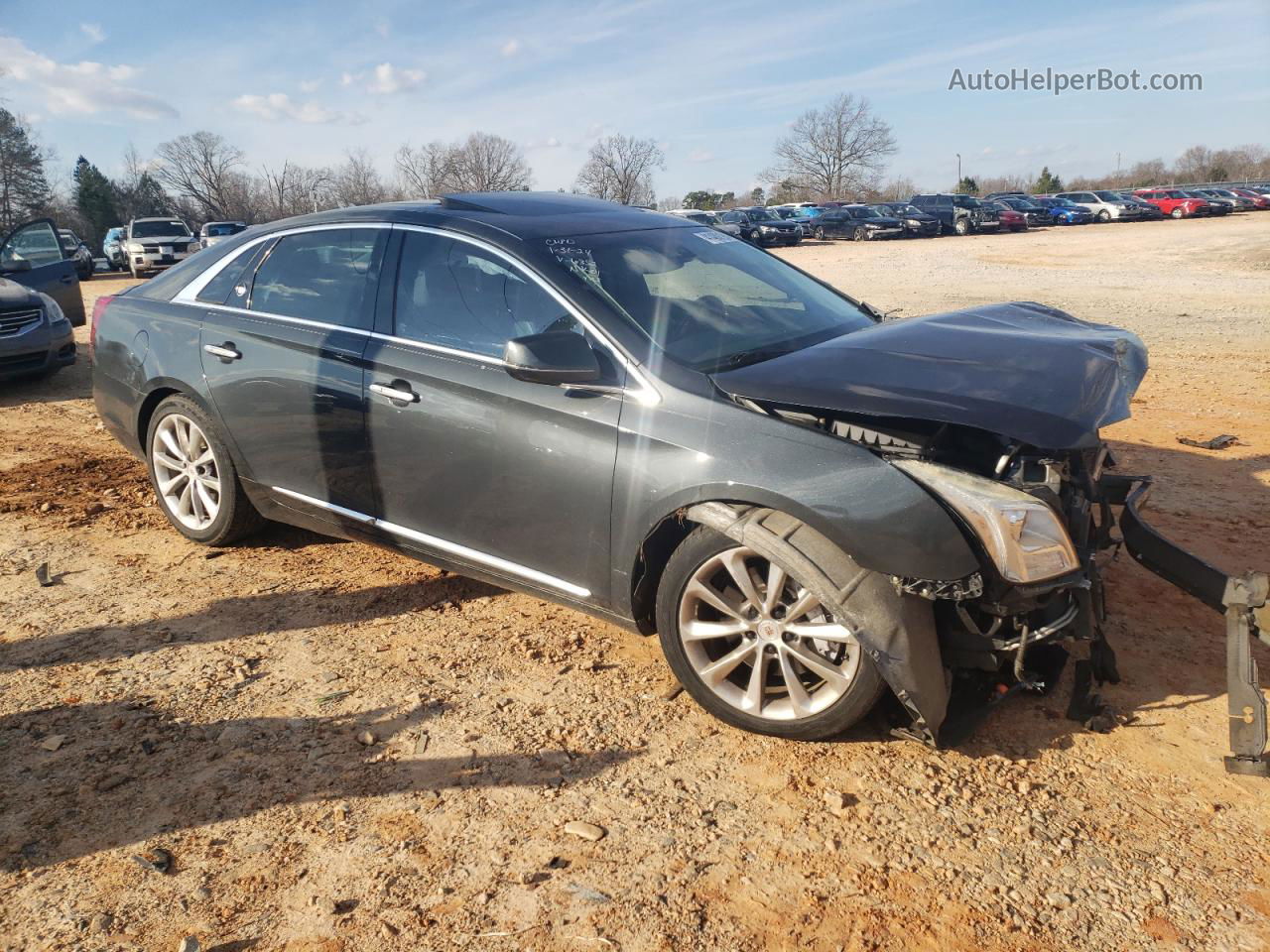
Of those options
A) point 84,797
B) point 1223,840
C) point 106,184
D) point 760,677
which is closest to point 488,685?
point 760,677

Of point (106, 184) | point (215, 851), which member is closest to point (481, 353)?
point (215, 851)

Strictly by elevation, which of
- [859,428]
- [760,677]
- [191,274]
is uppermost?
[191,274]

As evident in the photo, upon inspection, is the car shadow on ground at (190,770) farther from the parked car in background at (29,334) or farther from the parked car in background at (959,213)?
the parked car in background at (959,213)

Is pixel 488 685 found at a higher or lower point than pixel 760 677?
lower

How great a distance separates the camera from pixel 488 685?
369 centimetres

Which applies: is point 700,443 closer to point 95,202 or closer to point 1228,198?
point 1228,198

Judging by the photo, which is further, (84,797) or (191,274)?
(191,274)

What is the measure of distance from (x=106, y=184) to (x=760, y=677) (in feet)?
216

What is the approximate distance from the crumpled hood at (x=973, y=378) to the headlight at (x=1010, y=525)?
0.65 feet

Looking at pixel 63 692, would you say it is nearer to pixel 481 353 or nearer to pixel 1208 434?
pixel 481 353

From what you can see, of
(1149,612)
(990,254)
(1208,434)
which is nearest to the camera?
(1149,612)

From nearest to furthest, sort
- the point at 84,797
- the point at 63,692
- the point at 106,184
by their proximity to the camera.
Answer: the point at 84,797, the point at 63,692, the point at 106,184

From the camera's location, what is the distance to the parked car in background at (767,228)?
34.6 metres

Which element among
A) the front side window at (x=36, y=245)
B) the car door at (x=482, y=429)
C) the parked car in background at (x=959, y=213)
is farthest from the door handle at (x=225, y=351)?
the parked car in background at (x=959, y=213)
